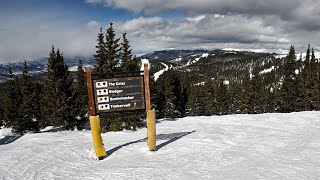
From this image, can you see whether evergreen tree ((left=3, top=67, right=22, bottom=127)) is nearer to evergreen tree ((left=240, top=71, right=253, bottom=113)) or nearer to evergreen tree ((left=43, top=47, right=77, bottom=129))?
evergreen tree ((left=43, top=47, right=77, bottom=129))

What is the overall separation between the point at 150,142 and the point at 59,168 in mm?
3378

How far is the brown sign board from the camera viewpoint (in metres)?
12.4

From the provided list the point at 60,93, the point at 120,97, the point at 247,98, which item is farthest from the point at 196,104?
the point at 120,97

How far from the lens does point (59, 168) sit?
35.2ft

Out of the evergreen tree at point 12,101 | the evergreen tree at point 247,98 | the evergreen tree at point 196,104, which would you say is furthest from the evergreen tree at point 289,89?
the evergreen tree at point 12,101

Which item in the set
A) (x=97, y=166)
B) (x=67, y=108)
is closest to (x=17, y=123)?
(x=67, y=108)

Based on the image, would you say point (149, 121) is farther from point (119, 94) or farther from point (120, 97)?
point (119, 94)

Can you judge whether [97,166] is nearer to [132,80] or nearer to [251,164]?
[132,80]

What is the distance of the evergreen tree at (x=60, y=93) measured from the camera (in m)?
37.3

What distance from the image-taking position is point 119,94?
41.3ft

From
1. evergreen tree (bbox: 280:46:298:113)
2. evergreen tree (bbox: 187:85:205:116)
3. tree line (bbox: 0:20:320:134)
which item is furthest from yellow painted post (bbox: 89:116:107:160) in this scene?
evergreen tree (bbox: 187:85:205:116)

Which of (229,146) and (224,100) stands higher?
(229,146)

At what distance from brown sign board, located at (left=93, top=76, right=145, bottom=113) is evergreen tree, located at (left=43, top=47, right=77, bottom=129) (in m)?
26.0

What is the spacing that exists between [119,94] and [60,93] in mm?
26739
